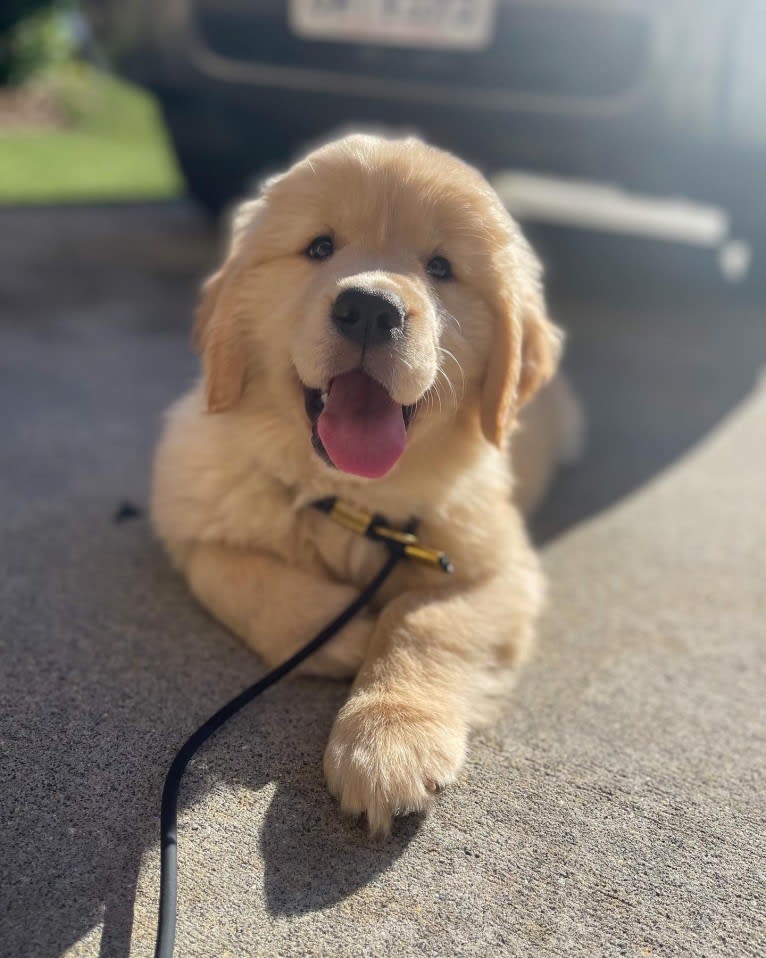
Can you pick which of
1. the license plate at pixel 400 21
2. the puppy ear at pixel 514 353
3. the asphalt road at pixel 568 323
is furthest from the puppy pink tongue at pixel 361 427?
the license plate at pixel 400 21

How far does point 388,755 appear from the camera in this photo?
5.06 ft

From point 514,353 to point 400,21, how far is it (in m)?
2.11

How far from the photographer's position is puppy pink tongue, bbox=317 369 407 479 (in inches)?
73.5

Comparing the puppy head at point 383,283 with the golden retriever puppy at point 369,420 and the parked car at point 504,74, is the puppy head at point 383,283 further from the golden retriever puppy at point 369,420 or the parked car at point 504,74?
the parked car at point 504,74

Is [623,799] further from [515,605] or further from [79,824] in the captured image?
[79,824]

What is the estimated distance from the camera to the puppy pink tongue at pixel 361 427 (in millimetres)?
1868

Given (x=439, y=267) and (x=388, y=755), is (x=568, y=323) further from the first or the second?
(x=388, y=755)

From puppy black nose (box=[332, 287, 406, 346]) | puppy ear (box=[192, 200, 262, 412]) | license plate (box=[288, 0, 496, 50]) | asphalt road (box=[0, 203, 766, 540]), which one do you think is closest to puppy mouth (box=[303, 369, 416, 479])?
puppy black nose (box=[332, 287, 406, 346])

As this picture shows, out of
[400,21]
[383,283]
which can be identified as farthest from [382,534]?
[400,21]

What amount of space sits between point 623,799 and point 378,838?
45 centimetres

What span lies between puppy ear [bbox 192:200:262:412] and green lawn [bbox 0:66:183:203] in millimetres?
2825

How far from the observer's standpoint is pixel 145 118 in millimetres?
11930

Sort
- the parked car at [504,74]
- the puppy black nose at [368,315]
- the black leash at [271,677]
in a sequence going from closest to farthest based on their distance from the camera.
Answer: the black leash at [271,677] → the puppy black nose at [368,315] → the parked car at [504,74]

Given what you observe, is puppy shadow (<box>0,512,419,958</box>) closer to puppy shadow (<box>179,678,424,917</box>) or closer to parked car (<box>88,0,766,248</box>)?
puppy shadow (<box>179,678,424,917</box>)
